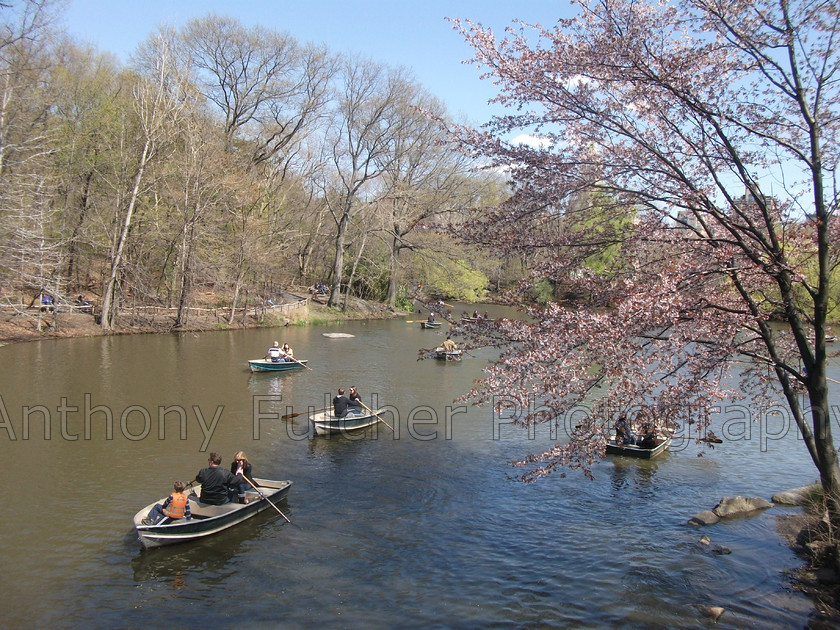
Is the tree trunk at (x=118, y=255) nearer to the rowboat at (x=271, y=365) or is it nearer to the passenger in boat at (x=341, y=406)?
the rowboat at (x=271, y=365)

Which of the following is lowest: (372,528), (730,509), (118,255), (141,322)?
(372,528)

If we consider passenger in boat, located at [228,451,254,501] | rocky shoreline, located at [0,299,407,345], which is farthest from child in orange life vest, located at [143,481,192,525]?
rocky shoreline, located at [0,299,407,345]

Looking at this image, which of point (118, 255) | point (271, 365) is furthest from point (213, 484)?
point (118, 255)

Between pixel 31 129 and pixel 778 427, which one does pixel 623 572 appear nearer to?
pixel 778 427

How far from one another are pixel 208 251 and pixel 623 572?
32.2 m

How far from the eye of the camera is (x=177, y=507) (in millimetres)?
10648

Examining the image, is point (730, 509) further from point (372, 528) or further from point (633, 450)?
point (372, 528)

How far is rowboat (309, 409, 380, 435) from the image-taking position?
56.6 ft

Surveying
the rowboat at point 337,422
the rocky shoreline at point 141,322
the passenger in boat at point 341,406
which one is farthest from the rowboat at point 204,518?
the rocky shoreline at point 141,322

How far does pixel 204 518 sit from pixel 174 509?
57cm

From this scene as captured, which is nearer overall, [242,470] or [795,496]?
[242,470]

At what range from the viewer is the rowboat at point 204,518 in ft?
33.7

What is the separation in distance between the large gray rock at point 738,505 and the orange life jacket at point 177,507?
1027cm

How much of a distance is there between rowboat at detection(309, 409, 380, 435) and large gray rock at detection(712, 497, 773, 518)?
31.0ft
